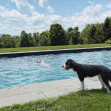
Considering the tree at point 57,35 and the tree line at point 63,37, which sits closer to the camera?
the tree line at point 63,37

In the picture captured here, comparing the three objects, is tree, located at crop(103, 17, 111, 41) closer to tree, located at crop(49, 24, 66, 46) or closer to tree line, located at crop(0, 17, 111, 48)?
tree line, located at crop(0, 17, 111, 48)

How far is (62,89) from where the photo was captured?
3.78m

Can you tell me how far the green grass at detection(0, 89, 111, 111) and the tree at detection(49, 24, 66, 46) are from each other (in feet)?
98.5

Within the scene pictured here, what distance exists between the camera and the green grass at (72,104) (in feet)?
8.63

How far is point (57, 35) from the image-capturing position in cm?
3316

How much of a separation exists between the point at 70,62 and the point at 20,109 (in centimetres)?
171

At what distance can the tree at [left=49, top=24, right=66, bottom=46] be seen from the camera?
Result: 33.0 metres

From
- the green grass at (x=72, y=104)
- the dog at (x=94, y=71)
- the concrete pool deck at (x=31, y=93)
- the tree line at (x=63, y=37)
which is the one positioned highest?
the tree line at (x=63, y=37)

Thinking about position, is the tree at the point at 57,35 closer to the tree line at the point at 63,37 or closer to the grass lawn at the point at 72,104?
the tree line at the point at 63,37

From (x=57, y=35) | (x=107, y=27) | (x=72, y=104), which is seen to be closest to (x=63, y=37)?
(x=57, y=35)

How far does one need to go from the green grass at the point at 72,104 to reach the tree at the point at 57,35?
3001 centimetres

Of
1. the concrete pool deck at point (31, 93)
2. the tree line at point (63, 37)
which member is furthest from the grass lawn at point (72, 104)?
the tree line at point (63, 37)

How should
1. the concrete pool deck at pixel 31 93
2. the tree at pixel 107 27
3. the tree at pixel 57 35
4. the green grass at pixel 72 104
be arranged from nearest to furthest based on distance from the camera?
the green grass at pixel 72 104
the concrete pool deck at pixel 31 93
the tree at pixel 107 27
the tree at pixel 57 35

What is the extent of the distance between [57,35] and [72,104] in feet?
102
